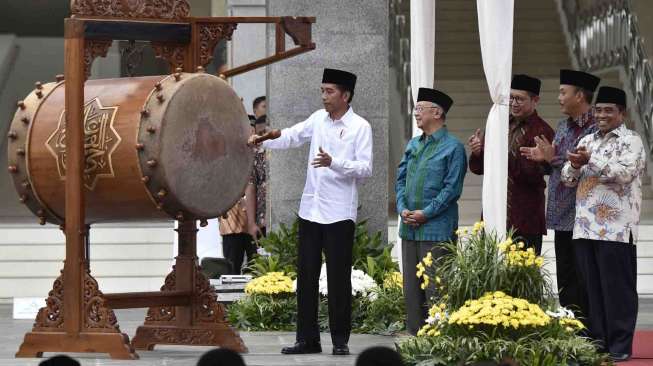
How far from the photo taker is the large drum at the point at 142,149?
35.9ft

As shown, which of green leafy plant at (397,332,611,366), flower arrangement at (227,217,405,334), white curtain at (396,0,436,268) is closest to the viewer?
green leafy plant at (397,332,611,366)

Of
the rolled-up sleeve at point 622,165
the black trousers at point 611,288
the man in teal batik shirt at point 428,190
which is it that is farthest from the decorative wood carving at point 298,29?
the black trousers at point 611,288

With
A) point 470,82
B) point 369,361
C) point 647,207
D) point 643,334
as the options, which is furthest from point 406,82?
point 369,361

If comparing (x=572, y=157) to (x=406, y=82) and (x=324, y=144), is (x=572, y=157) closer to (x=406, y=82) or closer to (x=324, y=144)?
(x=324, y=144)

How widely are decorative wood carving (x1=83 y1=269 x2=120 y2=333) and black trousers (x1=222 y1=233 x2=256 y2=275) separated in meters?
5.50

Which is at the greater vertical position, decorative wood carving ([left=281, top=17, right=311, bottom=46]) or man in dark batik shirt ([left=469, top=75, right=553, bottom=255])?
decorative wood carving ([left=281, top=17, right=311, bottom=46])

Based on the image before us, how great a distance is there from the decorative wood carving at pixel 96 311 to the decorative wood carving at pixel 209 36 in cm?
181

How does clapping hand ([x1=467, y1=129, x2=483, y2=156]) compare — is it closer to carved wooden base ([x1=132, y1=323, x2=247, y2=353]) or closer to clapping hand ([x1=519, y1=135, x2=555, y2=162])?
clapping hand ([x1=519, y1=135, x2=555, y2=162])

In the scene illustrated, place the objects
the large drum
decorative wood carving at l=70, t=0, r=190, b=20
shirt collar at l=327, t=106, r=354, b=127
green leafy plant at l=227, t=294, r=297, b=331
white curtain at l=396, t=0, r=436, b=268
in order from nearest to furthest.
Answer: the large drum
decorative wood carving at l=70, t=0, r=190, b=20
shirt collar at l=327, t=106, r=354, b=127
white curtain at l=396, t=0, r=436, b=268
green leafy plant at l=227, t=294, r=297, b=331

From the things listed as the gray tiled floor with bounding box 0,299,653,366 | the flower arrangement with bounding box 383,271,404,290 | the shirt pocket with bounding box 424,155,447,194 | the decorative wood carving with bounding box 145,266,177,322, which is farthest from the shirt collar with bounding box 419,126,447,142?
the flower arrangement with bounding box 383,271,404,290

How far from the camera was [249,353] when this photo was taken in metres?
11.7

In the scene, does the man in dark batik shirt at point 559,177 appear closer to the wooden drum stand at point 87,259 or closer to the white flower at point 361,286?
the wooden drum stand at point 87,259

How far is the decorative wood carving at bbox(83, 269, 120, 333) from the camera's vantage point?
1098 centimetres

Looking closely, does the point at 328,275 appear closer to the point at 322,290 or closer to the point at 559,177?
the point at 559,177
